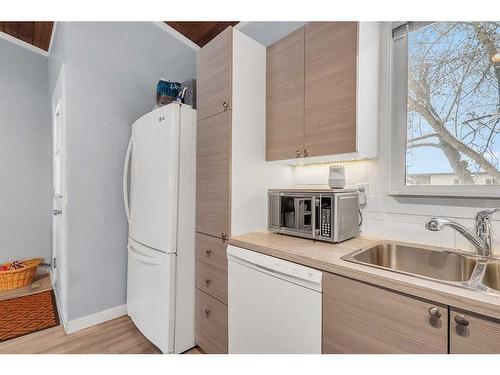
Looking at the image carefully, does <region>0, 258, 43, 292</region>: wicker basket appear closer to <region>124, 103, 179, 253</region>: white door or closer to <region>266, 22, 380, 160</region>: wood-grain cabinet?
<region>124, 103, 179, 253</region>: white door

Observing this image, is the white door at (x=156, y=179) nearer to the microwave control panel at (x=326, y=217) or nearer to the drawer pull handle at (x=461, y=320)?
the microwave control panel at (x=326, y=217)

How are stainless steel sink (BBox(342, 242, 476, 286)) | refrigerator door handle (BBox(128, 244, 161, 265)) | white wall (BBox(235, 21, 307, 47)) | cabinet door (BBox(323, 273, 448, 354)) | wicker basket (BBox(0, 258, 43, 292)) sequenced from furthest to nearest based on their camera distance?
1. wicker basket (BBox(0, 258, 43, 292))
2. white wall (BBox(235, 21, 307, 47))
3. refrigerator door handle (BBox(128, 244, 161, 265))
4. stainless steel sink (BBox(342, 242, 476, 286))
5. cabinet door (BBox(323, 273, 448, 354))

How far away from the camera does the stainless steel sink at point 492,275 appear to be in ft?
3.51

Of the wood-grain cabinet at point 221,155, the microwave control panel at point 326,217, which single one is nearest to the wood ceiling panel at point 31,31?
the wood-grain cabinet at point 221,155

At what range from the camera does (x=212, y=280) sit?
1660mm

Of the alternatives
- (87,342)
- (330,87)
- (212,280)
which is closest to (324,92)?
(330,87)

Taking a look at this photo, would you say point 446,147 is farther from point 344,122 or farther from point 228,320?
point 228,320

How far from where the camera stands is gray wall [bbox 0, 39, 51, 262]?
9.31ft

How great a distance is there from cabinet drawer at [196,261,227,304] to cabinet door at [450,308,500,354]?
1.13 metres

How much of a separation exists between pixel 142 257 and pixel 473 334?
1846 mm

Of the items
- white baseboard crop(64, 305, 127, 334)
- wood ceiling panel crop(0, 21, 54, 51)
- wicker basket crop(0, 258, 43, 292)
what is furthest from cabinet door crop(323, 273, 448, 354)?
wood ceiling panel crop(0, 21, 54, 51)

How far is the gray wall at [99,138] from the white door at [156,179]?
0.31 m

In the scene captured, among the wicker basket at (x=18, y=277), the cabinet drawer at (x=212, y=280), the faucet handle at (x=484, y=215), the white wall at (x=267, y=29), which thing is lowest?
the wicker basket at (x=18, y=277)
